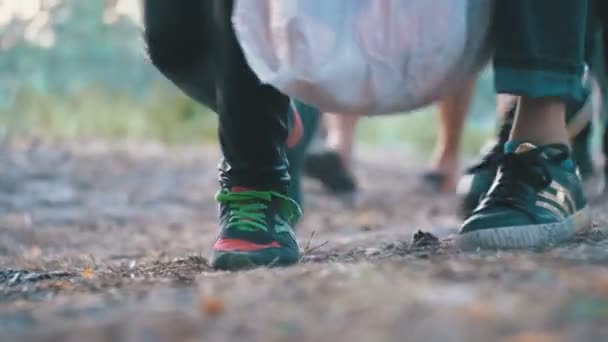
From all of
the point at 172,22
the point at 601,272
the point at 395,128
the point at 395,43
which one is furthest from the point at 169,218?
the point at 395,128

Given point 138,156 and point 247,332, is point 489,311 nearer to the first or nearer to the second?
point 247,332

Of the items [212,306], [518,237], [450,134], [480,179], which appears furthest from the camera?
[450,134]

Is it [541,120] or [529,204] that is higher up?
[541,120]

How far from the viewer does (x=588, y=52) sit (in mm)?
1793

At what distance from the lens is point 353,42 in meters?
1.50

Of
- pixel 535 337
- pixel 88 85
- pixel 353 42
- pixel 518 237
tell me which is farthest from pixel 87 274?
pixel 88 85

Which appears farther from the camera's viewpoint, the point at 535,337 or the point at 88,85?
the point at 88,85

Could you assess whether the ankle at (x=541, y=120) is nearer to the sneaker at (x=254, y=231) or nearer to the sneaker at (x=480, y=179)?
the sneaker at (x=480, y=179)

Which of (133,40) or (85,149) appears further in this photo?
(133,40)

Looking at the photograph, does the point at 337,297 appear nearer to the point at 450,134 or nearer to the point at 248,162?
the point at 248,162

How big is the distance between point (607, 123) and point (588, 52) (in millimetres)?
1146

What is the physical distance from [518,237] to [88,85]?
6.40m

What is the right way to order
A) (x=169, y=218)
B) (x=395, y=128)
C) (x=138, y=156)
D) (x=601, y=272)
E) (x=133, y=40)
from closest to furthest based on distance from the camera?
(x=601, y=272)
(x=169, y=218)
(x=138, y=156)
(x=133, y=40)
(x=395, y=128)

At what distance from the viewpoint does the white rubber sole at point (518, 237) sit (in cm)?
146
